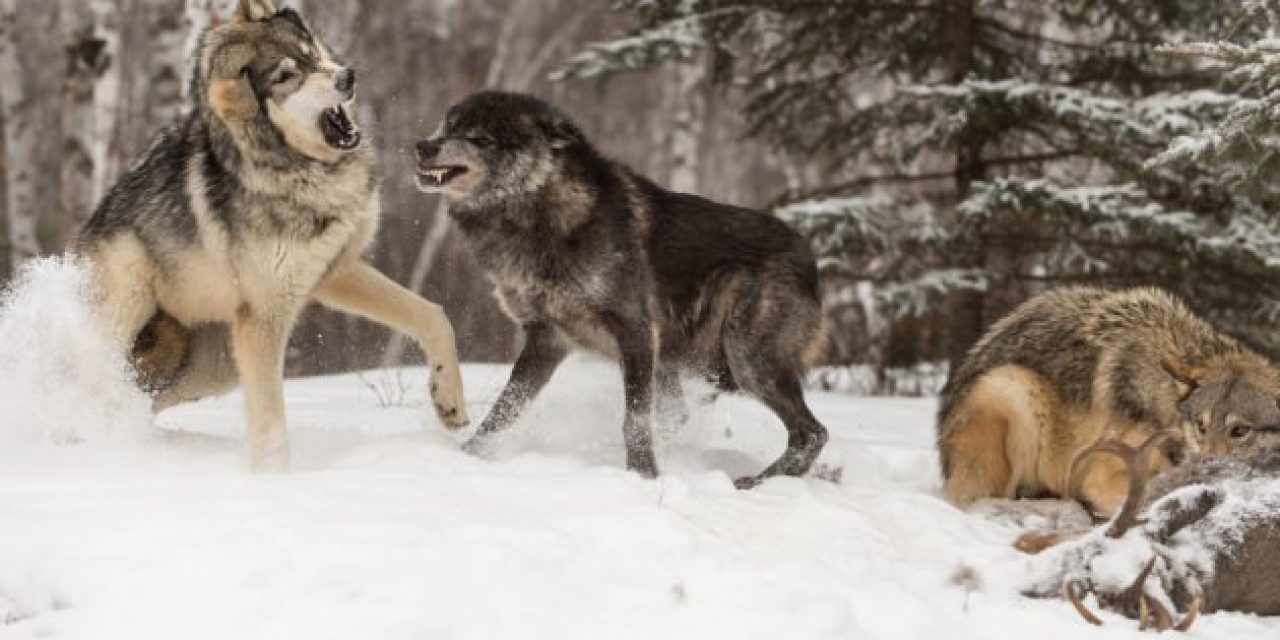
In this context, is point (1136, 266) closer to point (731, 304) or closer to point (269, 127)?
point (731, 304)

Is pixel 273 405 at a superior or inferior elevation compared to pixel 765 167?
inferior

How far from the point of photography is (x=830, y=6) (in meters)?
10.9

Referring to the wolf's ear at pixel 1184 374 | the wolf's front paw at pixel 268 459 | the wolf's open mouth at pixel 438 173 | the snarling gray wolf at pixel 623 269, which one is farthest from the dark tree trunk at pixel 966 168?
the wolf's front paw at pixel 268 459

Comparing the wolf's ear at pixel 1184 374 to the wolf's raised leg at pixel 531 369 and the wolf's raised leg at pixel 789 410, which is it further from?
the wolf's raised leg at pixel 531 369

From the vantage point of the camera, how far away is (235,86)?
16.2ft

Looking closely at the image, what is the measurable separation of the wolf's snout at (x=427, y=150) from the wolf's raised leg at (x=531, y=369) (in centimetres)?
97

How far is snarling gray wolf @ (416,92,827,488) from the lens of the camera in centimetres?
541

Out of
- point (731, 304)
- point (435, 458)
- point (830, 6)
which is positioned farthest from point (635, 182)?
point (830, 6)

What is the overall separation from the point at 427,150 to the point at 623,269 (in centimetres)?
104

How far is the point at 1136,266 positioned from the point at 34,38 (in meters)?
32.0

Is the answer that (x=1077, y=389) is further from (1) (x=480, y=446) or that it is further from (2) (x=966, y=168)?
(2) (x=966, y=168)

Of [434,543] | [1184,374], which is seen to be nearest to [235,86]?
[434,543]

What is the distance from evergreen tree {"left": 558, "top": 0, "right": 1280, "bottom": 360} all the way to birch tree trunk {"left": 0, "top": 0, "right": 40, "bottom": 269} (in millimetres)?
7300

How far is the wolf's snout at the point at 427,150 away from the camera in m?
5.30
